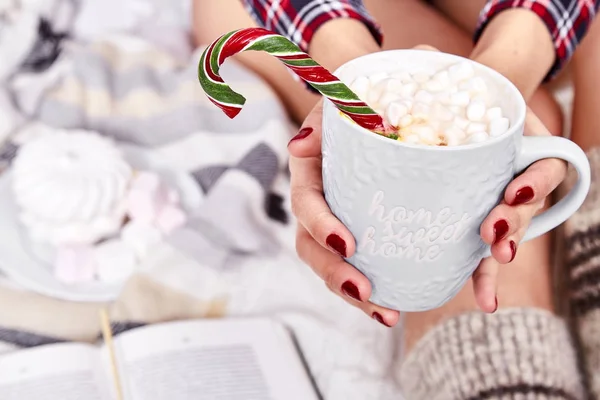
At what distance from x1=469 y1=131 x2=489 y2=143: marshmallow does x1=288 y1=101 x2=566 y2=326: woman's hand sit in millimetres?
46

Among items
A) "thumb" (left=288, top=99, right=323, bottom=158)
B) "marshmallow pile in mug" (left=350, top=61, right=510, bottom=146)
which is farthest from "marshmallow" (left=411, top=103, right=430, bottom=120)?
"thumb" (left=288, top=99, right=323, bottom=158)

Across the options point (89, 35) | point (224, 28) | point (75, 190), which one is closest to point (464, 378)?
point (75, 190)

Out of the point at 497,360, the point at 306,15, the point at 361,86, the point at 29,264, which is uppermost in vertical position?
the point at 361,86

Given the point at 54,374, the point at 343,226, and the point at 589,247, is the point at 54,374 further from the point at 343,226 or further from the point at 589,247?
the point at 589,247

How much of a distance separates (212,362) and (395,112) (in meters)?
0.40

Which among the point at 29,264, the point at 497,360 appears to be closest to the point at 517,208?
the point at 497,360

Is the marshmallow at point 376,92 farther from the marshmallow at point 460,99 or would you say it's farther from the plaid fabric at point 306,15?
the plaid fabric at point 306,15

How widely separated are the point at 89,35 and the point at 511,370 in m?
0.90

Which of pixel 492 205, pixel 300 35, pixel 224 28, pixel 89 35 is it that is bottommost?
pixel 89 35

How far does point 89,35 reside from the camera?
1.13 m

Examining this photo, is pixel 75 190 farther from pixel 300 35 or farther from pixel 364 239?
pixel 364 239

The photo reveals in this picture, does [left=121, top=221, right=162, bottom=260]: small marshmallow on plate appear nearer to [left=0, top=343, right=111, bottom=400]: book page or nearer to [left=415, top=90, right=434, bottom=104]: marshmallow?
[left=0, top=343, right=111, bottom=400]: book page

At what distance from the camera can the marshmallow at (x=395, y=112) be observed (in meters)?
0.40

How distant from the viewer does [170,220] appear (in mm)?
848
